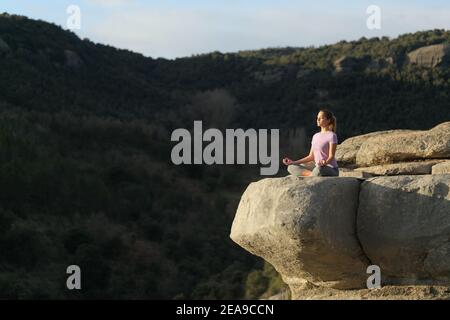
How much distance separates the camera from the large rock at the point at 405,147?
9.38 meters

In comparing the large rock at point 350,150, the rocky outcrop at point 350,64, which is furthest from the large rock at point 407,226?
the rocky outcrop at point 350,64

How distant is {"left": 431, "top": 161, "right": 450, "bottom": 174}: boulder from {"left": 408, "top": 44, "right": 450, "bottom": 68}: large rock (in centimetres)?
4216

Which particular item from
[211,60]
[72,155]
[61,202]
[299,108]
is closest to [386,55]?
[299,108]

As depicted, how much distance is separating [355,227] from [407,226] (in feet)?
1.79

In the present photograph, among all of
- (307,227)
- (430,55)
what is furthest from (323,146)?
(430,55)

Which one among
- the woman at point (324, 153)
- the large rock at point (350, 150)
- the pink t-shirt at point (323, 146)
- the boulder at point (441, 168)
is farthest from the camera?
the large rock at point (350, 150)

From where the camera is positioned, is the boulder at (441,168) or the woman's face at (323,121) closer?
the boulder at (441,168)

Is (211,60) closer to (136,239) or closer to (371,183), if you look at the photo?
(136,239)

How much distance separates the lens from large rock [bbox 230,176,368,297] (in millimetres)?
8539

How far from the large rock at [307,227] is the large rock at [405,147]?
0.95 m

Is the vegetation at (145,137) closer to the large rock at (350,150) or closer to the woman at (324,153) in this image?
the large rock at (350,150)

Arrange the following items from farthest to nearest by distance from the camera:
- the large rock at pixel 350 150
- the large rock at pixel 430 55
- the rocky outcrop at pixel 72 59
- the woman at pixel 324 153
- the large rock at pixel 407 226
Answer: the rocky outcrop at pixel 72 59, the large rock at pixel 430 55, the large rock at pixel 350 150, the woman at pixel 324 153, the large rock at pixel 407 226

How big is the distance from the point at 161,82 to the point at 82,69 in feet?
27.1

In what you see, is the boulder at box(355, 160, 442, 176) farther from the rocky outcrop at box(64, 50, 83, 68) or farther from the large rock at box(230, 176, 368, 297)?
the rocky outcrop at box(64, 50, 83, 68)
